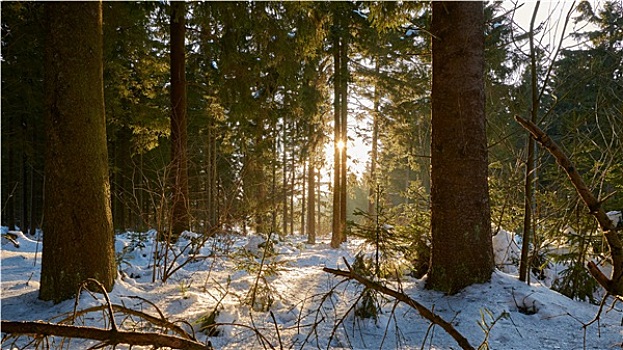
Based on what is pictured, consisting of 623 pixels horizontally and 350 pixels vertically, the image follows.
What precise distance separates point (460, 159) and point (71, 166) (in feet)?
14.9

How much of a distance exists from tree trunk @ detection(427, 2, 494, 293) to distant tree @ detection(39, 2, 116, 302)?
13.3 ft

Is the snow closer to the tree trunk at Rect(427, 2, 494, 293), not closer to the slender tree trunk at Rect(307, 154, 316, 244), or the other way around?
the tree trunk at Rect(427, 2, 494, 293)

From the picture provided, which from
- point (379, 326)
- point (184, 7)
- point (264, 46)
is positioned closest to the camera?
point (379, 326)

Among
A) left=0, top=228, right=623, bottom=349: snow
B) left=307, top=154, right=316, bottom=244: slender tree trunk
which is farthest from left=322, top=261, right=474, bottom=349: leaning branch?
left=307, top=154, right=316, bottom=244: slender tree trunk

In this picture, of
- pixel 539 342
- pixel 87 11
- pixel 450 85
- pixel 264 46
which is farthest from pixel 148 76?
pixel 539 342

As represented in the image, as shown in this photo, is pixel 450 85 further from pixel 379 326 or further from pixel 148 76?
pixel 148 76

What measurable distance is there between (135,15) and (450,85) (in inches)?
310

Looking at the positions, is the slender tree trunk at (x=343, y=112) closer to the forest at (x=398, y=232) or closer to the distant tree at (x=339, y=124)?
the distant tree at (x=339, y=124)

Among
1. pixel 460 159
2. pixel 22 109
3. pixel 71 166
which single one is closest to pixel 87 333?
pixel 71 166

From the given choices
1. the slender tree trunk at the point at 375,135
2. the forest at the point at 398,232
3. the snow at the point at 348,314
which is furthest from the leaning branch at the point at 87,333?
the slender tree trunk at the point at 375,135

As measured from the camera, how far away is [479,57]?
4.24 metres

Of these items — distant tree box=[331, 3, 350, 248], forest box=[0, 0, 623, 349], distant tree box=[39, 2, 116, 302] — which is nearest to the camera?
forest box=[0, 0, 623, 349]

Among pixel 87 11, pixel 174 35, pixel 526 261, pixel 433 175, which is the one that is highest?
pixel 174 35

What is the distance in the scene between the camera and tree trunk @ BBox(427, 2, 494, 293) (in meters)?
4.14
